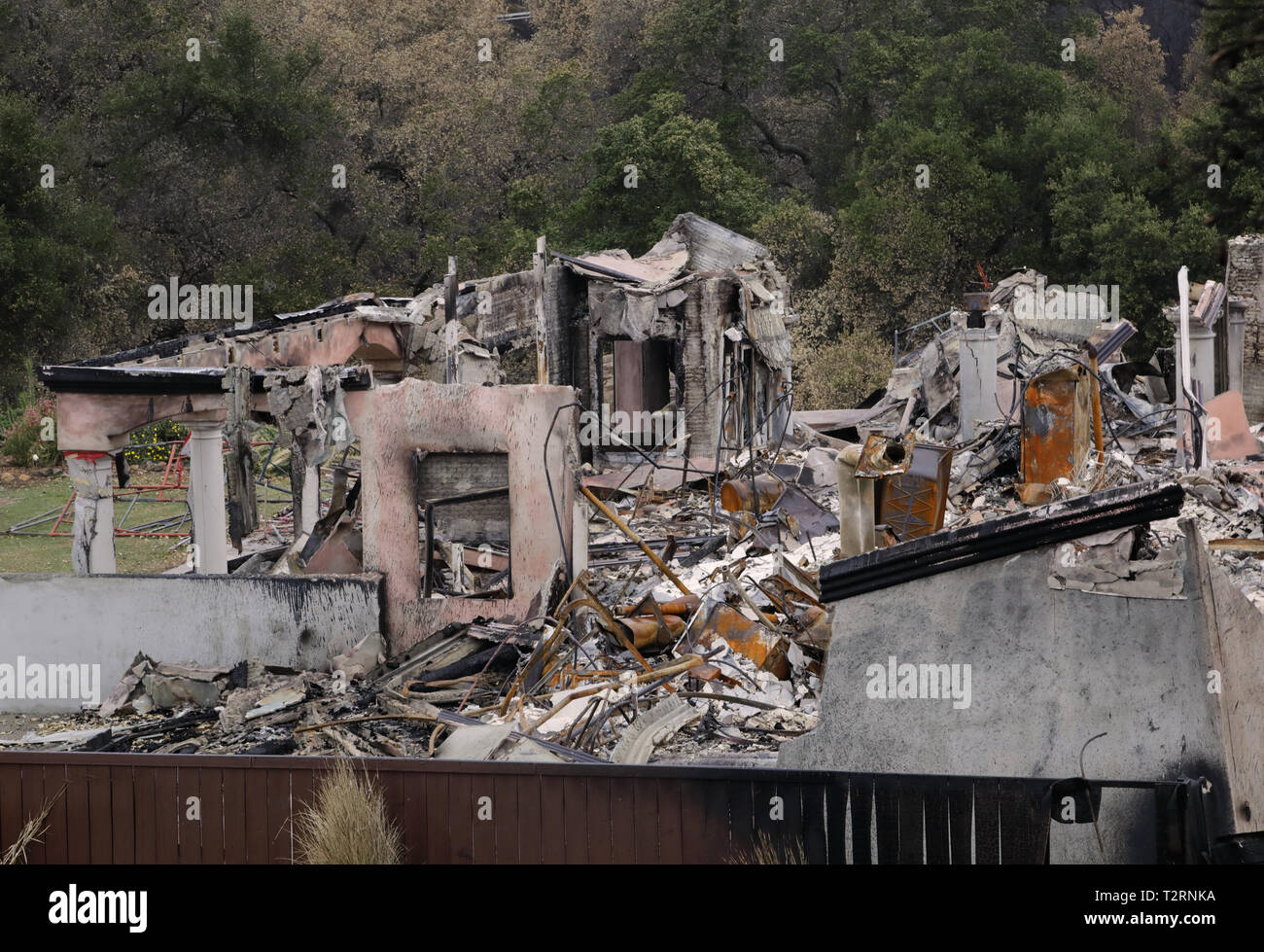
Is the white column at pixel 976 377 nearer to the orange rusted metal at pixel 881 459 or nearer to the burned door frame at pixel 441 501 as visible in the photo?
the orange rusted metal at pixel 881 459

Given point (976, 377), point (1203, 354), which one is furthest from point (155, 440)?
point (1203, 354)

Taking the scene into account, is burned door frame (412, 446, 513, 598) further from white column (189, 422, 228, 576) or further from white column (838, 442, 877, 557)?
white column (189, 422, 228, 576)

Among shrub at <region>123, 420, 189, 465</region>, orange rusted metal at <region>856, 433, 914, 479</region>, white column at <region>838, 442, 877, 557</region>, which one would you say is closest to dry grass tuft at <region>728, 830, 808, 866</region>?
white column at <region>838, 442, 877, 557</region>

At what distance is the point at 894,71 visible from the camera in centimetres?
4253

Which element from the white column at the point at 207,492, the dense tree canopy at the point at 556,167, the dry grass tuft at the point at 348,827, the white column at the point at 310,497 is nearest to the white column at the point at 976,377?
the white column at the point at 310,497

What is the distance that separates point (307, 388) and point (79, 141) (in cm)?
2314

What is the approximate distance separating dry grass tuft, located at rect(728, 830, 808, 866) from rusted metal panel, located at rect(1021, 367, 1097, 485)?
1072 cm

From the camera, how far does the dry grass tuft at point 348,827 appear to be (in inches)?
292

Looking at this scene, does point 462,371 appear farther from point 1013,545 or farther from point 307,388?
point 1013,545

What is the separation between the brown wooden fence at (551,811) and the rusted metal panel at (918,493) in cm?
629

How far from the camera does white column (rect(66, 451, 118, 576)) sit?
16.8 meters

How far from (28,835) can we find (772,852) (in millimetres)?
4040
